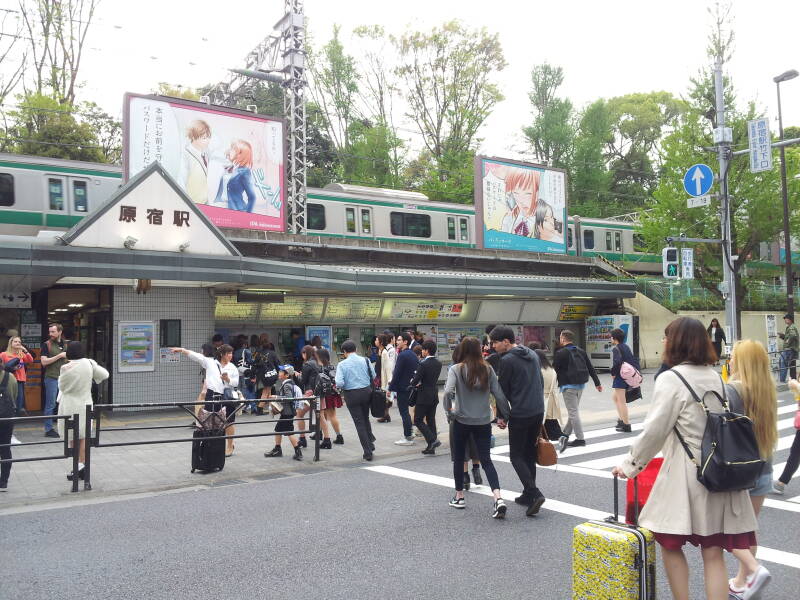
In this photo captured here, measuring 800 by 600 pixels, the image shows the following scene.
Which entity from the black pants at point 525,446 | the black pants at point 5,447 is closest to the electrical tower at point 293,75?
the black pants at point 5,447

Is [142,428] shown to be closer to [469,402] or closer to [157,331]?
[469,402]

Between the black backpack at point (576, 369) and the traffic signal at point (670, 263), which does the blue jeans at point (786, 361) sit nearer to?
the traffic signal at point (670, 263)

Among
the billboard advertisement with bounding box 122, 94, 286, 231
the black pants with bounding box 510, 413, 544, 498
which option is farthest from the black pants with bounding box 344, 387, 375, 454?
the billboard advertisement with bounding box 122, 94, 286, 231

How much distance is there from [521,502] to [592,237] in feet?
79.9

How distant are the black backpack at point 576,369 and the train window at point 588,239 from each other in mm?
19555

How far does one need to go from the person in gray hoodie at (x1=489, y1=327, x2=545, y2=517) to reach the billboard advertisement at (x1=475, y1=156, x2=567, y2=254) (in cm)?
1611

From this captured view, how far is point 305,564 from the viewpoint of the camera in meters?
5.34

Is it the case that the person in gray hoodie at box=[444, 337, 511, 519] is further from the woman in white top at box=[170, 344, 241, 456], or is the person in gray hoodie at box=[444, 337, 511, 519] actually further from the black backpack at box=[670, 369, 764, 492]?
the woman in white top at box=[170, 344, 241, 456]

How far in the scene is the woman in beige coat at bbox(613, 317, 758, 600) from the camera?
3.55 m

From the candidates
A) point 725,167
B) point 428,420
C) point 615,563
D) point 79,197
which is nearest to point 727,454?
point 615,563

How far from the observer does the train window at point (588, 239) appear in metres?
29.4

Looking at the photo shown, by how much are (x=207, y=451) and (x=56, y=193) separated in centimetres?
1138

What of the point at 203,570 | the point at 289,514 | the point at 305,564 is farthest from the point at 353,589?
the point at 289,514

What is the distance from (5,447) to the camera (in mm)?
8047
